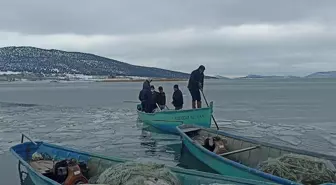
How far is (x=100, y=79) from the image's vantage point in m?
179

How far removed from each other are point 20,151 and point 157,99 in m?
9.71

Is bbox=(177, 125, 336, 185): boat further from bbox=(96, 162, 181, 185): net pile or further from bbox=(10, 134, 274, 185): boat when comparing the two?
bbox=(96, 162, 181, 185): net pile

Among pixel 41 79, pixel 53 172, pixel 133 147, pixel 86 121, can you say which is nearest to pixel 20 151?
pixel 53 172

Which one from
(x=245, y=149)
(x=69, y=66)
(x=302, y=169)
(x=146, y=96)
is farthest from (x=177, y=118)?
(x=69, y=66)

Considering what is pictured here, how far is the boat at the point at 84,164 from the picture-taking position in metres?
6.82

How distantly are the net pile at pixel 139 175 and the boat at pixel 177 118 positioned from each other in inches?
368

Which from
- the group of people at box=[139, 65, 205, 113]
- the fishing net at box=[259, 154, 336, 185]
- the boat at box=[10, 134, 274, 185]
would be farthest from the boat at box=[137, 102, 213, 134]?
the fishing net at box=[259, 154, 336, 185]

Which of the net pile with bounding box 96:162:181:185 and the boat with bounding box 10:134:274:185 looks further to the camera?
the boat with bounding box 10:134:274:185

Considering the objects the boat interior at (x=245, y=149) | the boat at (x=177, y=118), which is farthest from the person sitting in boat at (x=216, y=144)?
the boat at (x=177, y=118)

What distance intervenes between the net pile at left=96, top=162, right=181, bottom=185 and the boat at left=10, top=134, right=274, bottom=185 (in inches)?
17.9

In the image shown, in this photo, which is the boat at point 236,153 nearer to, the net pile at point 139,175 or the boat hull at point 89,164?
the boat hull at point 89,164

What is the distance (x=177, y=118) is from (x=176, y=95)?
200 cm

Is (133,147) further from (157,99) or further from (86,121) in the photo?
(86,121)

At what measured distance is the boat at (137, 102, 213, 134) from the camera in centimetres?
1622
